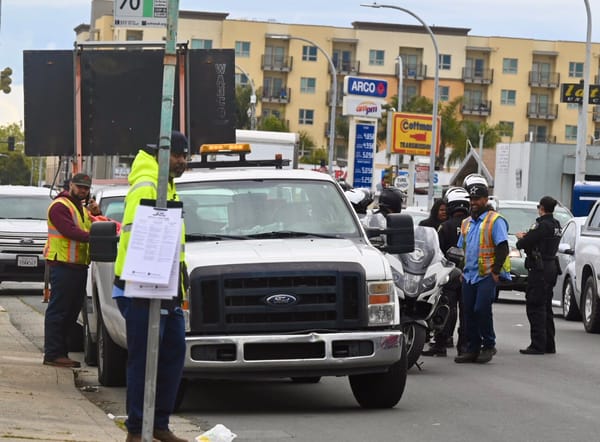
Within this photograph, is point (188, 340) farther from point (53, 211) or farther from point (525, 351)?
point (525, 351)

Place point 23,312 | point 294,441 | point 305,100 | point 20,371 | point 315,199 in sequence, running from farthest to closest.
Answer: point 305,100 → point 23,312 → point 20,371 → point 315,199 → point 294,441

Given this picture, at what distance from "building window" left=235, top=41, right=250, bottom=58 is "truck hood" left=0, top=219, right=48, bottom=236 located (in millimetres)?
97024

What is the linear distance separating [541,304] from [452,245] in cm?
135

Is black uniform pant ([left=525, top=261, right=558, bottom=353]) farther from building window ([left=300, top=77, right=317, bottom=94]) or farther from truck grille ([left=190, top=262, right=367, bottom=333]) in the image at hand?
building window ([left=300, top=77, right=317, bottom=94])

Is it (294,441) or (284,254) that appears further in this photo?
(284,254)

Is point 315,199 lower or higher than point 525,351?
higher

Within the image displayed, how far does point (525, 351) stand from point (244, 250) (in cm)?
671

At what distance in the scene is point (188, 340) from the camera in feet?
36.6

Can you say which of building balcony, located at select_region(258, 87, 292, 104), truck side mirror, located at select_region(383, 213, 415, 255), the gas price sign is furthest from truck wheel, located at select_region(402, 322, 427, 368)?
building balcony, located at select_region(258, 87, 292, 104)

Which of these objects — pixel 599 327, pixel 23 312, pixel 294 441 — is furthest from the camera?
pixel 23 312

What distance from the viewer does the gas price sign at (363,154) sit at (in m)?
49.8

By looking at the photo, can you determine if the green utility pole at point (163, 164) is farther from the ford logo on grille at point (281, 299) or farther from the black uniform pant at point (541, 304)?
the black uniform pant at point (541, 304)

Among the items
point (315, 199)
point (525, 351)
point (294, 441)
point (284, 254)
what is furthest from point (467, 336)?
point (294, 441)

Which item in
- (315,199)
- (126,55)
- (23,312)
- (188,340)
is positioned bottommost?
(23,312)
